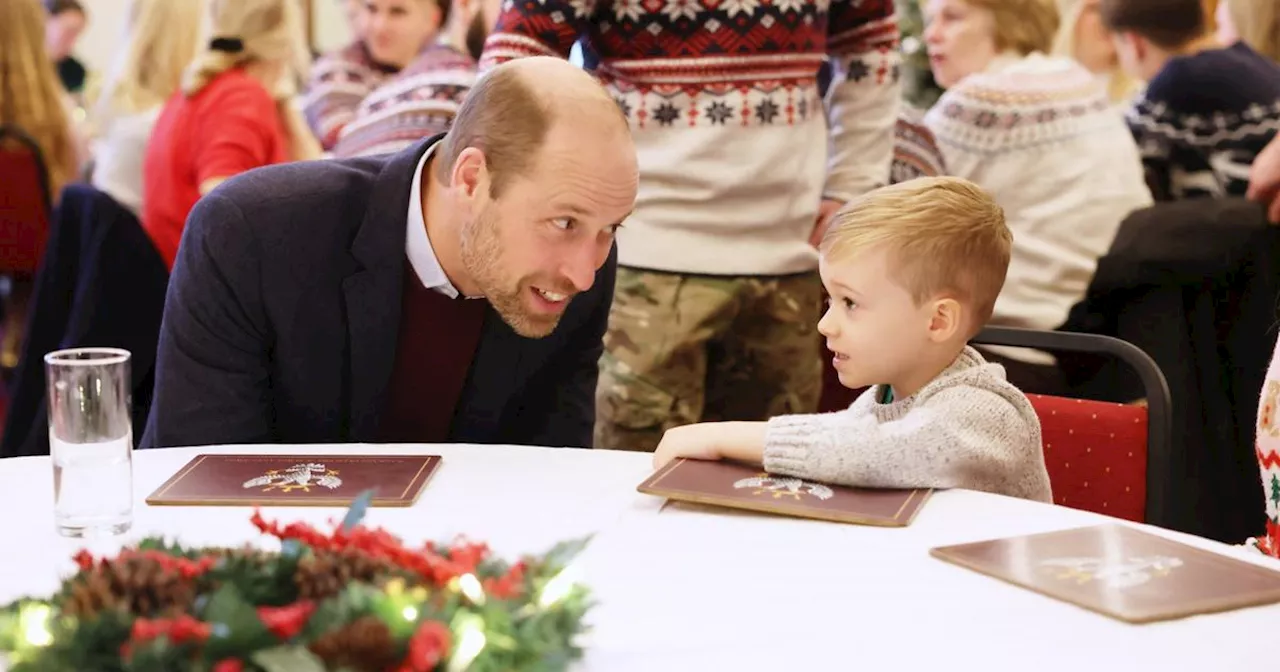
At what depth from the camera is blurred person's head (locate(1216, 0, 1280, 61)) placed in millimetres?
3281

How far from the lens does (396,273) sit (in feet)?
6.07

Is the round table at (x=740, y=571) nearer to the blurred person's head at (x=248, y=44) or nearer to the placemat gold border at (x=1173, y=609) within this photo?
the placemat gold border at (x=1173, y=609)

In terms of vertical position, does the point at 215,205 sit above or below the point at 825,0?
below

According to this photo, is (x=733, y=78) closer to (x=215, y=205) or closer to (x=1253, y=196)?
(x=215, y=205)

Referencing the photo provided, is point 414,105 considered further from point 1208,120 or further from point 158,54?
point 1208,120

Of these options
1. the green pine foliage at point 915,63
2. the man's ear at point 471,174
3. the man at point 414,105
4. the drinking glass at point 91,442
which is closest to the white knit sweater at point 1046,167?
the green pine foliage at point 915,63

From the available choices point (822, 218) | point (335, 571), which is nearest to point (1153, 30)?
point (822, 218)

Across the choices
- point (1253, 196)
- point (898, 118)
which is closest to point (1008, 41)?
point (898, 118)

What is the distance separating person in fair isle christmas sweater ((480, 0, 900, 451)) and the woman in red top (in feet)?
4.02

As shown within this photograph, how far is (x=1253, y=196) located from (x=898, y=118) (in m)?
0.78

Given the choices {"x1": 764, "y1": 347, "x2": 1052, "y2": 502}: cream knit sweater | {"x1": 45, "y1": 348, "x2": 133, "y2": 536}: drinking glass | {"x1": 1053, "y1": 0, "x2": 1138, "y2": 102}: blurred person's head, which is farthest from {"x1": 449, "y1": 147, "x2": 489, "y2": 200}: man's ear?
{"x1": 1053, "y1": 0, "x2": 1138, "y2": 102}: blurred person's head

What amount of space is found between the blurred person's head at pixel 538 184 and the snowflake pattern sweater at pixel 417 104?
3.33ft

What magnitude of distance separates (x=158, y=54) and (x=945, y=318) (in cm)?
287

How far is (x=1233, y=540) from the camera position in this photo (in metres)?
2.92
